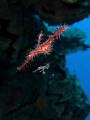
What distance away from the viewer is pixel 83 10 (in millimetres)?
5777

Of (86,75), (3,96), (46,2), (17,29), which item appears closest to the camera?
(17,29)

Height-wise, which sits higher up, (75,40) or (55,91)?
(75,40)

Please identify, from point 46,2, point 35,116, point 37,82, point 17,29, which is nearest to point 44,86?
point 37,82

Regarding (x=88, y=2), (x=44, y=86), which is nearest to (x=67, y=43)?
(x=44, y=86)

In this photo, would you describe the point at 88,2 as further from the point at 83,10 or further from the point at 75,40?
the point at 75,40

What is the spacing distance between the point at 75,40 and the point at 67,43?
59cm

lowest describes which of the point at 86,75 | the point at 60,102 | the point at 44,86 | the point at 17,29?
the point at 60,102

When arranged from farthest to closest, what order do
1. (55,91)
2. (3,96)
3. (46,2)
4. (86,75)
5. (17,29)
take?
(86,75)
(55,91)
(3,96)
(46,2)
(17,29)

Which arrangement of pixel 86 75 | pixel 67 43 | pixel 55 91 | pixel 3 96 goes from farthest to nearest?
pixel 86 75, pixel 67 43, pixel 55 91, pixel 3 96

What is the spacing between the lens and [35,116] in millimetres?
7582

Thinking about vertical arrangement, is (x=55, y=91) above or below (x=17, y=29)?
below

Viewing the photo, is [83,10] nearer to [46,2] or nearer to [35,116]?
[46,2]

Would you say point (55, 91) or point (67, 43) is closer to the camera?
point (55, 91)

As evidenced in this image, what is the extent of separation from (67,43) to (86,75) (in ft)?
371
